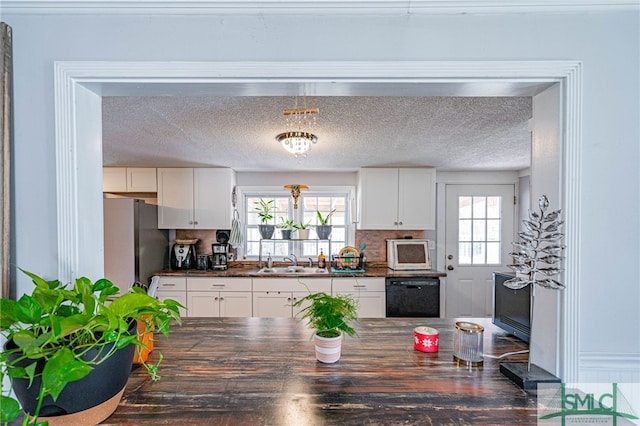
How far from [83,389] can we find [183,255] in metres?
3.10

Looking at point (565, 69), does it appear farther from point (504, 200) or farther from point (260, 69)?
point (504, 200)

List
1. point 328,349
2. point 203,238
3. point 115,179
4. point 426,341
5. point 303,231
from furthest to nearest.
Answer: point 203,238, point 303,231, point 115,179, point 426,341, point 328,349

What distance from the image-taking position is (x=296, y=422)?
797 millimetres

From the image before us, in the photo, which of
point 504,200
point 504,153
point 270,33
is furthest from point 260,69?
point 504,200

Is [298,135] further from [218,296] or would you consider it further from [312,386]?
[218,296]

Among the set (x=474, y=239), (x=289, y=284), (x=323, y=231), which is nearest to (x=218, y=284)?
(x=289, y=284)

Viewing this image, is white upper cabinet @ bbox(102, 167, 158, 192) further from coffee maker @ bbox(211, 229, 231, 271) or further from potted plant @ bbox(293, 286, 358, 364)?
potted plant @ bbox(293, 286, 358, 364)

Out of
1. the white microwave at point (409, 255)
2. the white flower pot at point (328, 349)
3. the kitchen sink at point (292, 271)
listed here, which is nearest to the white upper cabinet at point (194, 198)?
the kitchen sink at point (292, 271)

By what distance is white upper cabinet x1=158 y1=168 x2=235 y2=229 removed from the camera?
3.53 m

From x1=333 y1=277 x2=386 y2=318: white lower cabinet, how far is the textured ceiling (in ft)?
4.56

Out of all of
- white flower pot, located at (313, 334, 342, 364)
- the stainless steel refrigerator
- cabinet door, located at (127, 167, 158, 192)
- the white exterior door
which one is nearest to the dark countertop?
the stainless steel refrigerator

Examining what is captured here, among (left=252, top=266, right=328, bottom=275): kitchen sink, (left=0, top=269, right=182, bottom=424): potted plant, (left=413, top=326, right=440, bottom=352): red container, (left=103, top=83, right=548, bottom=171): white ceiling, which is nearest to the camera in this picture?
(left=0, top=269, right=182, bottom=424): potted plant

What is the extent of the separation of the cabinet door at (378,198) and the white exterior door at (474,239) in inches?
34.6

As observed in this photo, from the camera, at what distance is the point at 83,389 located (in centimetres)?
71
